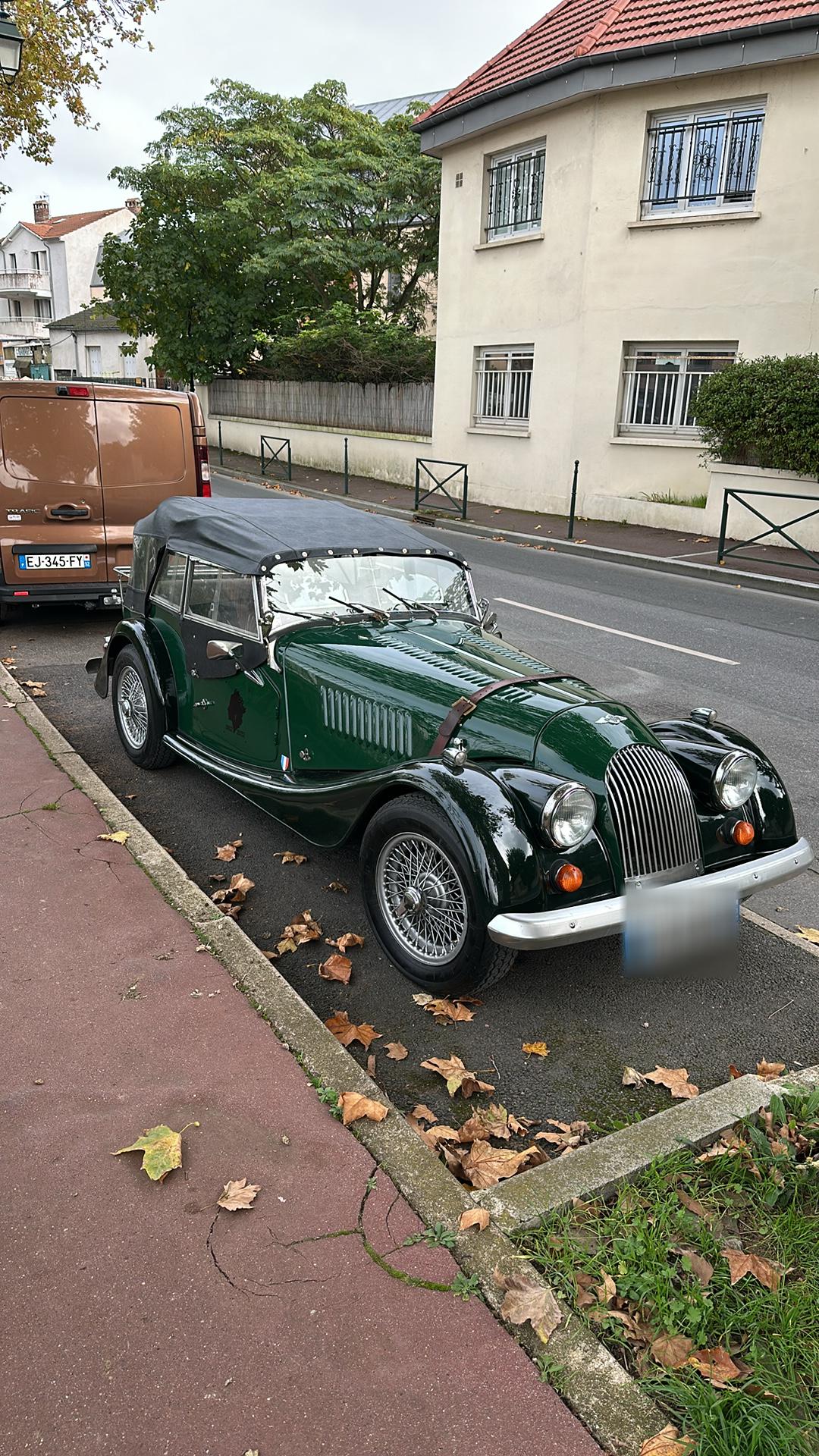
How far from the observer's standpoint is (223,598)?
5.23 meters

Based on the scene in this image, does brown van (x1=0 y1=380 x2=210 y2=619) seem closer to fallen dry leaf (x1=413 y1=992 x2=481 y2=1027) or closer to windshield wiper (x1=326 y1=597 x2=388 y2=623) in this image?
windshield wiper (x1=326 y1=597 x2=388 y2=623)

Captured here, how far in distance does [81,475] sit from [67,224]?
60.8 m

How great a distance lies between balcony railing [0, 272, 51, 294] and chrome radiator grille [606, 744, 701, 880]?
71.3 meters

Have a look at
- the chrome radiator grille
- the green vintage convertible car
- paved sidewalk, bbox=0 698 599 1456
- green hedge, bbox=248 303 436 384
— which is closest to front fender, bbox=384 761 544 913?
Answer: the green vintage convertible car

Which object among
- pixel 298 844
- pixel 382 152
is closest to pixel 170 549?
pixel 298 844

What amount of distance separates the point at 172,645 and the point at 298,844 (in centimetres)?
140

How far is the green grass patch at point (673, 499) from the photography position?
1691cm

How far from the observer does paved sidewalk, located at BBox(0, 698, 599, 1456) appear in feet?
7.16

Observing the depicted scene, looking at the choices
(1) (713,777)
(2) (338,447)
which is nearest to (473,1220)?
(1) (713,777)

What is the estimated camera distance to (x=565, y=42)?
17.9 metres

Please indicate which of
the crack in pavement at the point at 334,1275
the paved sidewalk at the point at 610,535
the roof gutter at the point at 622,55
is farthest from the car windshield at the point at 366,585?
the roof gutter at the point at 622,55

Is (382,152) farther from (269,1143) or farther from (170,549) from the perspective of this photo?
(269,1143)

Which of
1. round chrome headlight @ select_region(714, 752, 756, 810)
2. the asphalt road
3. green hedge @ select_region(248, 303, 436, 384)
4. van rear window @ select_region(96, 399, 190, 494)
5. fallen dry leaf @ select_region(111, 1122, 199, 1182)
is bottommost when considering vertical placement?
the asphalt road

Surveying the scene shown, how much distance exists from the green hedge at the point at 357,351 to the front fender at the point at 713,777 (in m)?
20.6
